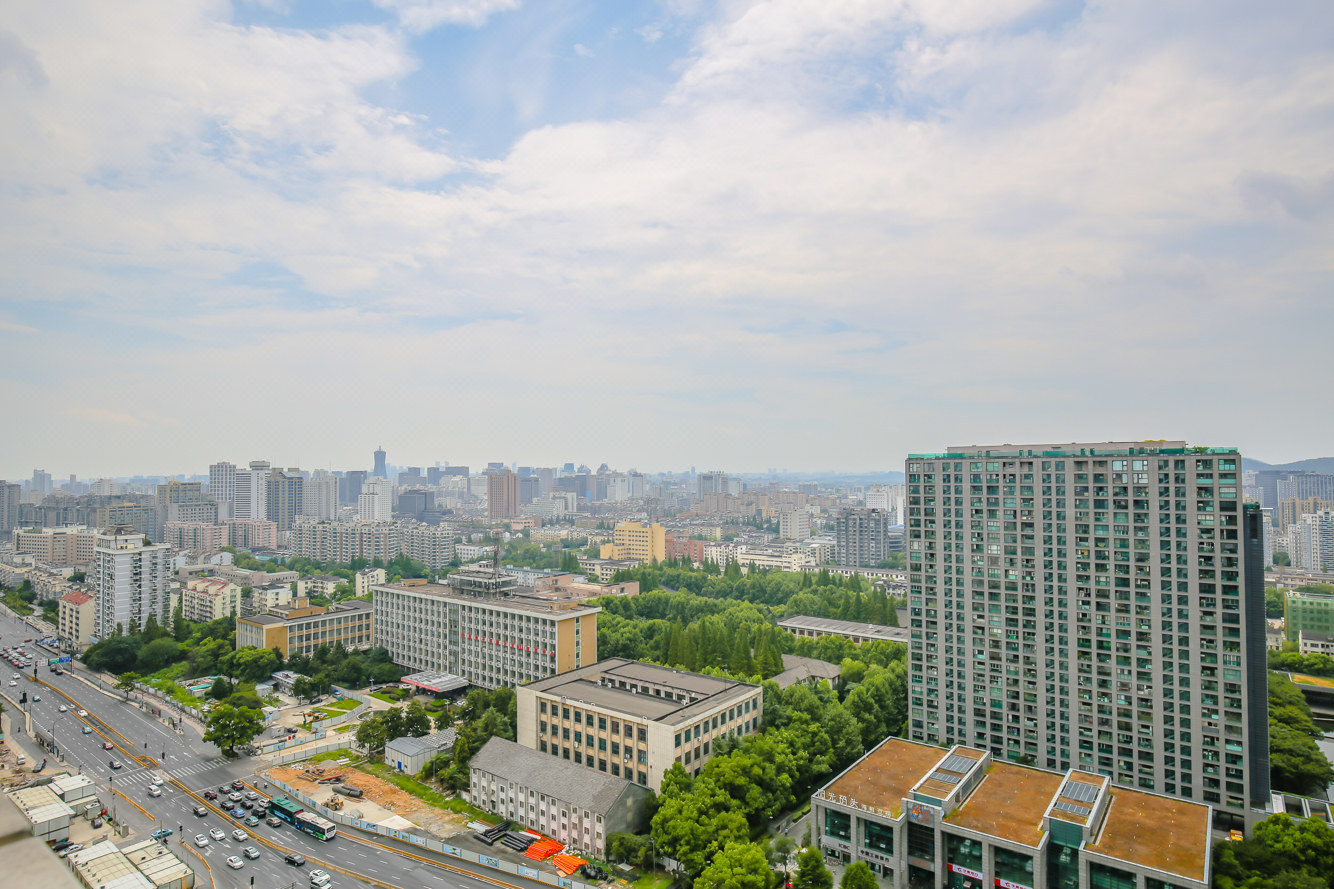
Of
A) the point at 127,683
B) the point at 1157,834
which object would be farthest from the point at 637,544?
the point at 1157,834

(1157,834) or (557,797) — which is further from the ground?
(1157,834)

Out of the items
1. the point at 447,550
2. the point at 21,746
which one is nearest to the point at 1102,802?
the point at 21,746

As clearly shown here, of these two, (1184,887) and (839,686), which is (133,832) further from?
(1184,887)

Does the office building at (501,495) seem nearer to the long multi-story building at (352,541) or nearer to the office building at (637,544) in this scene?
the long multi-story building at (352,541)

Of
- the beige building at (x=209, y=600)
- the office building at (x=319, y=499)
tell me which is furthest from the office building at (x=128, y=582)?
the office building at (x=319, y=499)

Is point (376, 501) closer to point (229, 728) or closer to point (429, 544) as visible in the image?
point (429, 544)

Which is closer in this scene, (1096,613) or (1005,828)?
(1005,828)

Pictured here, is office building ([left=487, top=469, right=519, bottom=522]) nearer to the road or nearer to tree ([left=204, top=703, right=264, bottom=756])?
the road

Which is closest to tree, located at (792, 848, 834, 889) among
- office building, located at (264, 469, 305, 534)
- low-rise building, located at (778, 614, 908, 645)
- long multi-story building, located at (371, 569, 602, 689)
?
long multi-story building, located at (371, 569, 602, 689)
